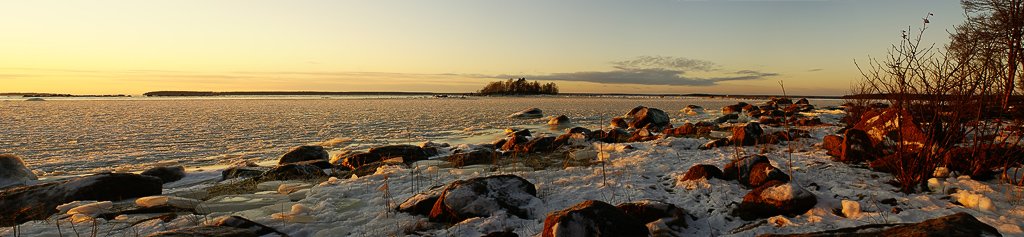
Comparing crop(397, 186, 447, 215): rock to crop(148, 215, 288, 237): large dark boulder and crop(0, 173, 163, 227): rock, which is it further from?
crop(0, 173, 163, 227): rock

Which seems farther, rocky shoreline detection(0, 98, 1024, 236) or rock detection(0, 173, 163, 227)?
rock detection(0, 173, 163, 227)

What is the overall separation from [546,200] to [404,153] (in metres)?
5.28

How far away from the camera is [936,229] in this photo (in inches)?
119

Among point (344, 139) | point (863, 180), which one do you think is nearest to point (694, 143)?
point (863, 180)

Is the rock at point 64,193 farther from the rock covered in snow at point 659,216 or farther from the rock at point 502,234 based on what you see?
the rock covered in snow at point 659,216

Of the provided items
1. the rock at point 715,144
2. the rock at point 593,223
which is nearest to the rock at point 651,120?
the rock at point 715,144

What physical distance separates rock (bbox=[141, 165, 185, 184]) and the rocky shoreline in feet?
0.11

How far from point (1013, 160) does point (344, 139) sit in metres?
14.7

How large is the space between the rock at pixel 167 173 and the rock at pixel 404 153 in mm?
3554

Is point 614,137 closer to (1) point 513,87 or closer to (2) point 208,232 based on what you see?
(2) point 208,232

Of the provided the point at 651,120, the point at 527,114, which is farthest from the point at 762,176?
the point at 527,114

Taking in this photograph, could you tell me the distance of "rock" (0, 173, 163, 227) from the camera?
5.52 metres

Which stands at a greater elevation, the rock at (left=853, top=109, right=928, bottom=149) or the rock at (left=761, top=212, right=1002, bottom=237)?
the rock at (left=853, top=109, right=928, bottom=149)

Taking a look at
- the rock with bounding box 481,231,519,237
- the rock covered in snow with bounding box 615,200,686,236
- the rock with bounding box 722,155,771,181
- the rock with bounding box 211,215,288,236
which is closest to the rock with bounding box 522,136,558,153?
the rock with bounding box 722,155,771,181
